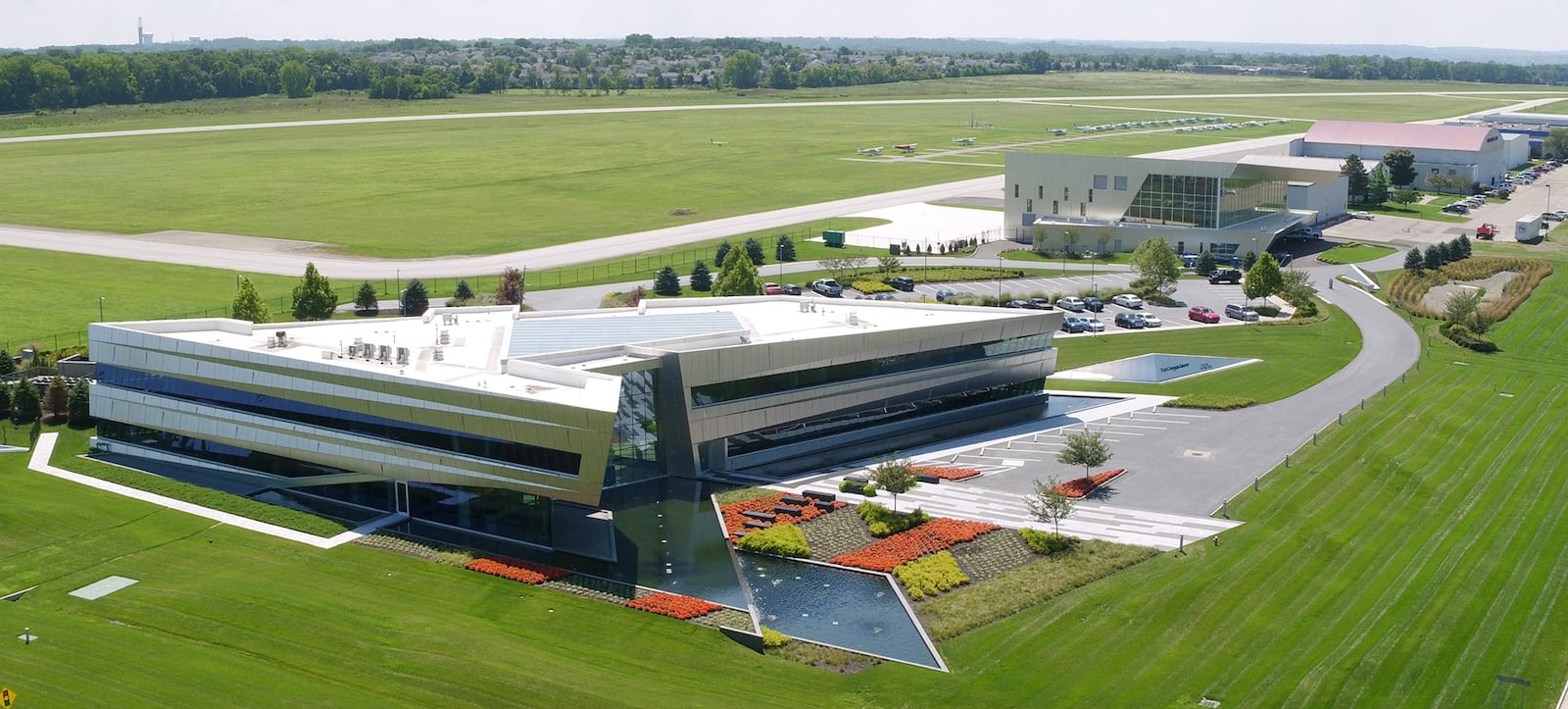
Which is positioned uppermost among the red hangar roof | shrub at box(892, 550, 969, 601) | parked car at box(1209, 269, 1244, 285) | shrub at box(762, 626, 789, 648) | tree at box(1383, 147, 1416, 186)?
the red hangar roof

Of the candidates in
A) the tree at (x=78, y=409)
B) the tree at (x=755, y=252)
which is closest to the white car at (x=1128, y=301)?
the tree at (x=755, y=252)

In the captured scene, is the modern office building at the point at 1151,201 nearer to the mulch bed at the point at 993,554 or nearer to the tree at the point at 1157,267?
the tree at the point at 1157,267

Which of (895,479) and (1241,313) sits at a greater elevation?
(1241,313)

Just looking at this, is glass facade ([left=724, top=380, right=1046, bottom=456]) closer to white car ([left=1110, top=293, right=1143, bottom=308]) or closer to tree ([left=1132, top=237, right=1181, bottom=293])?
white car ([left=1110, top=293, right=1143, bottom=308])

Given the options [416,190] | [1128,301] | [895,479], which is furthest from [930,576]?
[416,190]

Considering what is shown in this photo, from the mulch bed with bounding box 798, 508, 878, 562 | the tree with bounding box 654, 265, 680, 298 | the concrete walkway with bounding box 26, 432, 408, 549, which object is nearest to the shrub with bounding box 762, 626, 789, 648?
the mulch bed with bounding box 798, 508, 878, 562

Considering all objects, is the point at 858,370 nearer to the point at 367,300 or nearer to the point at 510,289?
the point at 510,289

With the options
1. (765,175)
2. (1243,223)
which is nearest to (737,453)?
(1243,223)
